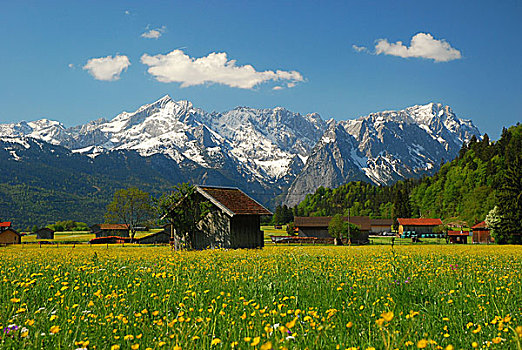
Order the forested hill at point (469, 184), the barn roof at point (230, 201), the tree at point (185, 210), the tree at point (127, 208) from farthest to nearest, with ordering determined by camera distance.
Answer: the forested hill at point (469, 184) → the tree at point (127, 208) → the tree at point (185, 210) → the barn roof at point (230, 201)

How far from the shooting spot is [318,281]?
404 inches

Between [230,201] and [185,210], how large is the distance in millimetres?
4455

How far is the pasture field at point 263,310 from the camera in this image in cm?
522

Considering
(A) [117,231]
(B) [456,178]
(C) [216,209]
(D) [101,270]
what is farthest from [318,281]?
(B) [456,178]

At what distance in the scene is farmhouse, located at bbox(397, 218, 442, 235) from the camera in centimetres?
14475

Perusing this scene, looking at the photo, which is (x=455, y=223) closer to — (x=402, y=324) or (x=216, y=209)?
(x=216, y=209)

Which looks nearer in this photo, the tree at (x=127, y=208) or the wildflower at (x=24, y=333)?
the wildflower at (x=24, y=333)

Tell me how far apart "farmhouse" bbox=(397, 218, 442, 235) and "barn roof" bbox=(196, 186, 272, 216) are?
11307cm

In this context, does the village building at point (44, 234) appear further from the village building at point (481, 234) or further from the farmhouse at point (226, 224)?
the village building at point (481, 234)

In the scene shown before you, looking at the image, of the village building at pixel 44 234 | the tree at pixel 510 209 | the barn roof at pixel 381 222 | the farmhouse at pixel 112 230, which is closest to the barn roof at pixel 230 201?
the tree at pixel 510 209

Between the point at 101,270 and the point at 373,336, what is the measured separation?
8.23 m

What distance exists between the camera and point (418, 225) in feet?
477

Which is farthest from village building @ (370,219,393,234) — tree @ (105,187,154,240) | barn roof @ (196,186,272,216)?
barn roof @ (196,186,272,216)

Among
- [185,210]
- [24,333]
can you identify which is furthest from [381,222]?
[24,333]
